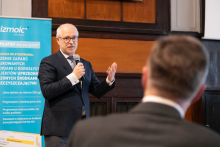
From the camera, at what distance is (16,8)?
4.12 metres

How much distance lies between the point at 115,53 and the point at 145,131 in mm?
3736

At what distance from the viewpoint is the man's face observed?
2.39 metres

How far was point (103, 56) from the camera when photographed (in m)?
4.34

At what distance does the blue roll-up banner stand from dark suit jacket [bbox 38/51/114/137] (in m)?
1.60

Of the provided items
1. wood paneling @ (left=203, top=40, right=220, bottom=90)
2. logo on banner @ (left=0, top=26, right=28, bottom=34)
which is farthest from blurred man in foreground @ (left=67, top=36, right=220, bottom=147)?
wood paneling @ (left=203, top=40, right=220, bottom=90)

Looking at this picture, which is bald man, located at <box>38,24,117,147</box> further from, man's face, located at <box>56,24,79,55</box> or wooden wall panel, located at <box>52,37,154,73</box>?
wooden wall panel, located at <box>52,37,154,73</box>

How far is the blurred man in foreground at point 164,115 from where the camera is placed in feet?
2.20

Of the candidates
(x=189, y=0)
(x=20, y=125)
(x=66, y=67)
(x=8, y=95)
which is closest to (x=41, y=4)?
(x=8, y=95)

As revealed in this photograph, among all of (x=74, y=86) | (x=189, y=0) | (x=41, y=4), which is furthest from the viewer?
(x=189, y=0)

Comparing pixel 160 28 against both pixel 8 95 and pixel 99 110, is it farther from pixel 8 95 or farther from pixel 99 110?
pixel 8 95

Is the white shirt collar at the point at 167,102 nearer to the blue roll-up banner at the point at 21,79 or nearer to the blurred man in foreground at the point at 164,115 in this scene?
the blurred man in foreground at the point at 164,115

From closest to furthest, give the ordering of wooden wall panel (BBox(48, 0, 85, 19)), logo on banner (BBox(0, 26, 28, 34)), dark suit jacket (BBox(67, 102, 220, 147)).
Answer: dark suit jacket (BBox(67, 102, 220, 147)) < logo on banner (BBox(0, 26, 28, 34)) < wooden wall panel (BBox(48, 0, 85, 19))

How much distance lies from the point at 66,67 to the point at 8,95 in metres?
1.79

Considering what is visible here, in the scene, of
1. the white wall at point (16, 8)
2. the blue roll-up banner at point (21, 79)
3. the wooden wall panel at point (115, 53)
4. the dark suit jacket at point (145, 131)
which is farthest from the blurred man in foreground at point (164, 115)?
the white wall at point (16, 8)
